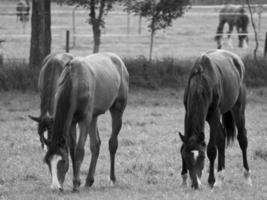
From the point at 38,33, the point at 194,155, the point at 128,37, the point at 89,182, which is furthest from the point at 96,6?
the point at 194,155

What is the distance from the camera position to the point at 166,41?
33594 millimetres

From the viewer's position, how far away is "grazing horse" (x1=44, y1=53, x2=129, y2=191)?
864cm

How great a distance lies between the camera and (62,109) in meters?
8.84

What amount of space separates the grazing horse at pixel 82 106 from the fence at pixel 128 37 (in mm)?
14445

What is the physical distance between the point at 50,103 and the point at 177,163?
7.03ft

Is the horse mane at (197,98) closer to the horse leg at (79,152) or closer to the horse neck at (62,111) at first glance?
the horse leg at (79,152)

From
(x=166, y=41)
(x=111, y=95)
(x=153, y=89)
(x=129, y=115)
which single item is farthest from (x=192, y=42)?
(x=111, y=95)

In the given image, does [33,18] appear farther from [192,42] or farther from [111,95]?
[192,42]

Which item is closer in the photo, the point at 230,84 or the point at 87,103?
the point at 87,103

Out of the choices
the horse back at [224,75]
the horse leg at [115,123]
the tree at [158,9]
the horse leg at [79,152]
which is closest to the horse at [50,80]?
the horse leg at [115,123]

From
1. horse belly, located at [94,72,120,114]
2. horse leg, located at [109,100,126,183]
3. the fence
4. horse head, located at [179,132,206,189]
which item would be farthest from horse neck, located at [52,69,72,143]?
the fence

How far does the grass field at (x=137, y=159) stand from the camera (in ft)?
29.9

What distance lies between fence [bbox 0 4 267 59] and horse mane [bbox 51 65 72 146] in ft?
51.6

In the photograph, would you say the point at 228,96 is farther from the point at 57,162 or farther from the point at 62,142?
the point at 57,162
